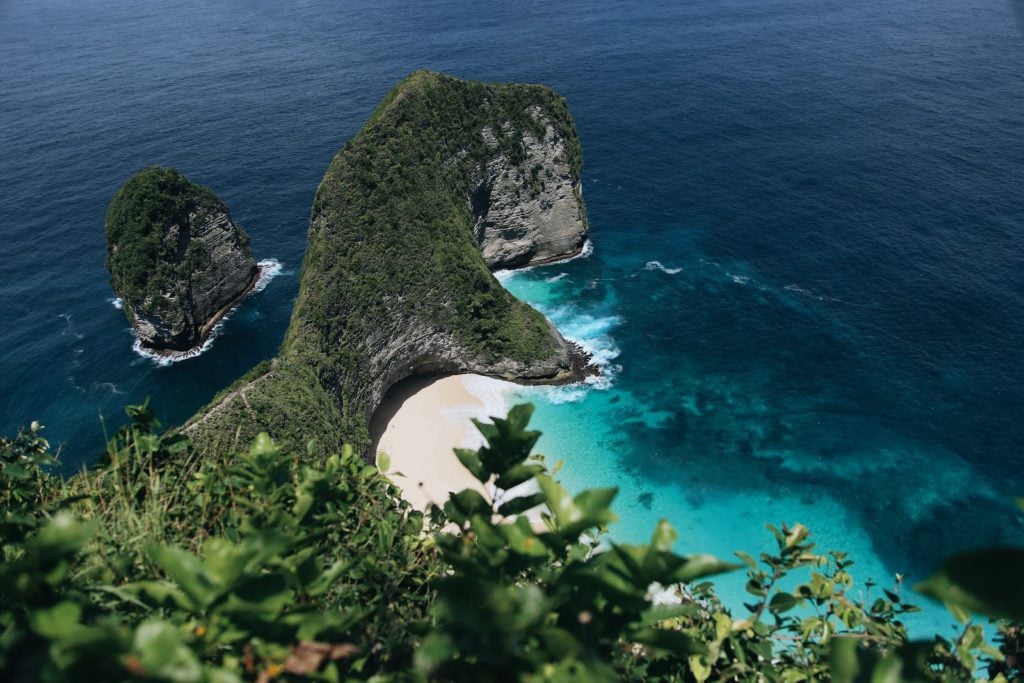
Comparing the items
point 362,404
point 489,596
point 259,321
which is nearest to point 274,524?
point 489,596

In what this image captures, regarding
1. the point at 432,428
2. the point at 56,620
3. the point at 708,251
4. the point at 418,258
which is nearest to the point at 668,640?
the point at 56,620

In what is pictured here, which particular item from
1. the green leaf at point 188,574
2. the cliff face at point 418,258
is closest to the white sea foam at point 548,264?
the cliff face at point 418,258

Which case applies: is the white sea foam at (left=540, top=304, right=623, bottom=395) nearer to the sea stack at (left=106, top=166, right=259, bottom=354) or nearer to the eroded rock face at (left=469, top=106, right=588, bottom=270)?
the eroded rock face at (left=469, top=106, right=588, bottom=270)

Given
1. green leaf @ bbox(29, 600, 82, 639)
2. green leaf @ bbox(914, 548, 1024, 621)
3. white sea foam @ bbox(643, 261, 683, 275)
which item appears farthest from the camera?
white sea foam @ bbox(643, 261, 683, 275)

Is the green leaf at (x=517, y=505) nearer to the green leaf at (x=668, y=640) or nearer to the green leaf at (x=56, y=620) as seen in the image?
the green leaf at (x=668, y=640)

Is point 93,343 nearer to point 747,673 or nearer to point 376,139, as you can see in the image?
point 376,139

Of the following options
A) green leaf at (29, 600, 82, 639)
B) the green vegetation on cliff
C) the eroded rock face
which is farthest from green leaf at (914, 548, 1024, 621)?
the green vegetation on cliff
